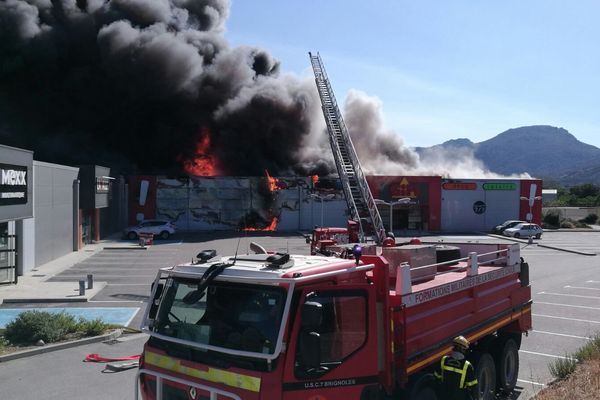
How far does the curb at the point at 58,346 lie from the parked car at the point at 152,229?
24.7 metres

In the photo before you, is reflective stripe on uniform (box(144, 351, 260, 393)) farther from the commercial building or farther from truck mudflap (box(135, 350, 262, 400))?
the commercial building

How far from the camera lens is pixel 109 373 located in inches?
344

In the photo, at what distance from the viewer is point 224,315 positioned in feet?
15.3

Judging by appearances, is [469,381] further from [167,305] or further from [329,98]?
[329,98]

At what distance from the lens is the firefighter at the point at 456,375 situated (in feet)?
18.1

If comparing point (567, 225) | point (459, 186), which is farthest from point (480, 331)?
point (567, 225)

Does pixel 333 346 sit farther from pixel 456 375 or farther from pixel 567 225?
pixel 567 225

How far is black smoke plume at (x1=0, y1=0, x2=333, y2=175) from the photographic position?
4584 centimetres

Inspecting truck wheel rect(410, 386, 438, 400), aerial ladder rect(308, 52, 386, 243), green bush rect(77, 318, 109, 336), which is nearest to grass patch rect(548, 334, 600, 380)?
truck wheel rect(410, 386, 438, 400)

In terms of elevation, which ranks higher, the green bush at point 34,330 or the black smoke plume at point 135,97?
the black smoke plume at point 135,97

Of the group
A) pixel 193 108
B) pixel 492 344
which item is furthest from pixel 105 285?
pixel 193 108

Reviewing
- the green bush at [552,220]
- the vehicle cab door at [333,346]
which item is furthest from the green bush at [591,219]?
the vehicle cab door at [333,346]

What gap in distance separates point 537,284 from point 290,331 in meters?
16.6

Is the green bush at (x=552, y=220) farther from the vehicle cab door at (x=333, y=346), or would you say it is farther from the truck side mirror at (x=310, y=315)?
the truck side mirror at (x=310, y=315)
